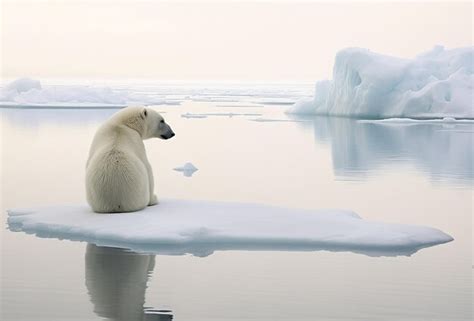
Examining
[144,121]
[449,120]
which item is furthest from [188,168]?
[449,120]

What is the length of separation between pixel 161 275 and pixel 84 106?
30131 mm

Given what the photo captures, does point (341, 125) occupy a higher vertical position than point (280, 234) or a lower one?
lower

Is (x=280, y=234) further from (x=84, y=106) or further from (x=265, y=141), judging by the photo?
(x=84, y=106)

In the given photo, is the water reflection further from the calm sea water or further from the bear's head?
the bear's head

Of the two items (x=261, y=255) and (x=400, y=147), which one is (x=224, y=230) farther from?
(x=400, y=147)

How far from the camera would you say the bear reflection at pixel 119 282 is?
13.7 ft

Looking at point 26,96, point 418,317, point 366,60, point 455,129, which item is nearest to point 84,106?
point 26,96

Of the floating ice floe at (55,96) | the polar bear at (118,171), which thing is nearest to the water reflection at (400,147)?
the polar bear at (118,171)

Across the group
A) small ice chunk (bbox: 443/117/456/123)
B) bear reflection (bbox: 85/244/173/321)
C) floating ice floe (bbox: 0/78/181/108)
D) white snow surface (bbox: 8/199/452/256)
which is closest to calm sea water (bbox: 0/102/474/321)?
bear reflection (bbox: 85/244/173/321)

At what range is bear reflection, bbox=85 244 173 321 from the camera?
4188mm

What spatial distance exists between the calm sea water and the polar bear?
76 cm

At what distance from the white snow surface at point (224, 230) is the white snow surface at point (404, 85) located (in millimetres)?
19986

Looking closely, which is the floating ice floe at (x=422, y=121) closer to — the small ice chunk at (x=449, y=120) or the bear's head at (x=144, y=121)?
the small ice chunk at (x=449, y=120)

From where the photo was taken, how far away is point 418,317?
13.9 feet
